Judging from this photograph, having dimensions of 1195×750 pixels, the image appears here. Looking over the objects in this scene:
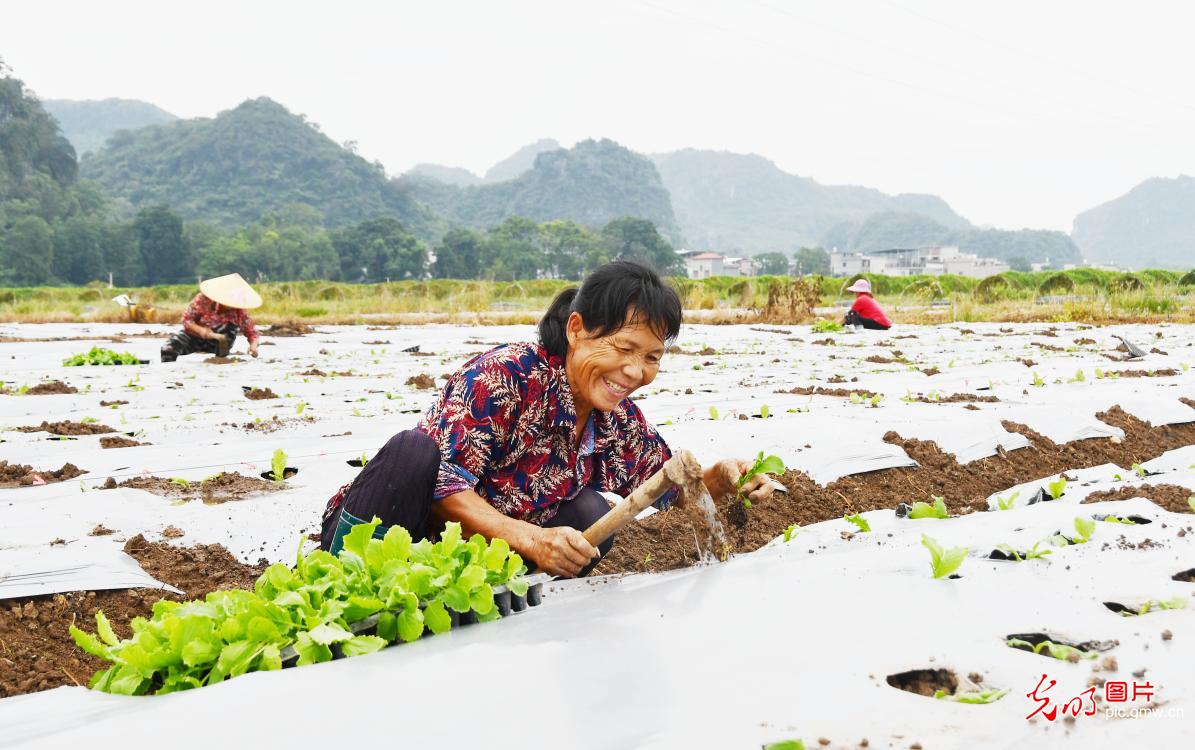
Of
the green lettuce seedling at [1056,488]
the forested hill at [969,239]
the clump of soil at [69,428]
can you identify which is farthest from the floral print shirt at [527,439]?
the forested hill at [969,239]

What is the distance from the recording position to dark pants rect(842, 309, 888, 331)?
1181 centimetres

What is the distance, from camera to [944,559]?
1.89 metres

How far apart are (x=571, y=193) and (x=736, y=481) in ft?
417

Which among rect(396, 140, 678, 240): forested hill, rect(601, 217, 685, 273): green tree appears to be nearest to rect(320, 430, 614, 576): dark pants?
rect(601, 217, 685, 273): green tree

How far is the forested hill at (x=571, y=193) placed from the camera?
117 meters

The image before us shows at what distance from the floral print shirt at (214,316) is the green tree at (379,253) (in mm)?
52127

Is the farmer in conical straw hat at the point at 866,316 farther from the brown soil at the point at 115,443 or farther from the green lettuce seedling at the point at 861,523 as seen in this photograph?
the green lettuce seedling at the point at 861,523

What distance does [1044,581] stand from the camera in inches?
73.9

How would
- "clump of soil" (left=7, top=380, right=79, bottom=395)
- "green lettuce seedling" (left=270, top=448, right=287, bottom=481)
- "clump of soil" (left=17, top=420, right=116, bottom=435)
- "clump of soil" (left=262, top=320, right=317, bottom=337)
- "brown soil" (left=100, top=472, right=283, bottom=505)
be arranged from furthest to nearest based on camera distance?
"clump of soil" (left=262, top=320, right=317, bottom=337), "clump of soil" (left=7, top=380, right=79, bottom=395), "clump of soil" (left=17, top=420, right=116, bottom=435), "green lettuce seedling" (left=270, top=448, right=287, bottom=481), "brown soil" (left=100, top=472, right=283, bottom=505)

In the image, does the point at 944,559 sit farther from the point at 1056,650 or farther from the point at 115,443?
the point at 115,443

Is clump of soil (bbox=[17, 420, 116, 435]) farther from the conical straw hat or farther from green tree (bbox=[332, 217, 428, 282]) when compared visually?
green tree (bbox=[332, 217, 428, 282])

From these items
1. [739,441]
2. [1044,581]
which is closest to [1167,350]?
[739,441]

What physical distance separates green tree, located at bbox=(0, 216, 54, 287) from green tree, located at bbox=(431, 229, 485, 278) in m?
24.3

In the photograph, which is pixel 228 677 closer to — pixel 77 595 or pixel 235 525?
pixel 77 595
